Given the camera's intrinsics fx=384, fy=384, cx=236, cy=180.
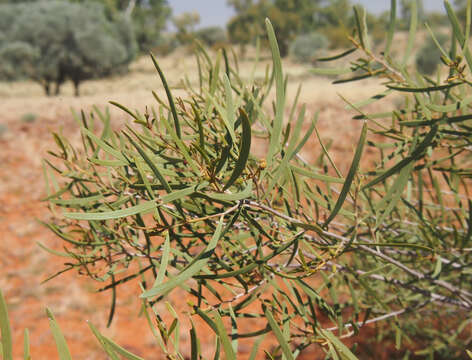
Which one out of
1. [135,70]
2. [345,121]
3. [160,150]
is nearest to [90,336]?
[160,150]

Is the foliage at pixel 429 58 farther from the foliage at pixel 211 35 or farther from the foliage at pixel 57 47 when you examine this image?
the foliage at pixel 211 35

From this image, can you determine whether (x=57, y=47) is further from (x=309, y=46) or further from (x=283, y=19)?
(x=283, y=19)

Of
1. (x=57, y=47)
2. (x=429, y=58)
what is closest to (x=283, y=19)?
(x=429, y=58)

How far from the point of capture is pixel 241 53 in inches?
920

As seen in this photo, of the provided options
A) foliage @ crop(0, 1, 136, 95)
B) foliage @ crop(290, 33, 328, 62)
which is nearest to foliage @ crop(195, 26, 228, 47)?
foliage @ crop(290, 33, 328, 62)

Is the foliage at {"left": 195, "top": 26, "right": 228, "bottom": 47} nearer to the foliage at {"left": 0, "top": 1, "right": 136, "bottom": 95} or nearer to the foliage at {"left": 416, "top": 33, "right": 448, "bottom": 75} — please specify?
the foliage at {"left": 0, "top": 1, "right": 136, "bottom": 95}

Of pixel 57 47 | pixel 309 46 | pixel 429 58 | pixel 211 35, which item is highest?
pixel 211 35

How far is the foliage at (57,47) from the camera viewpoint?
11.8 metres

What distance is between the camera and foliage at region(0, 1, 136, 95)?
1177 centimetres

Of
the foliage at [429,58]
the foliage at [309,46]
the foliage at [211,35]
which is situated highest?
the foliage at [211,35]

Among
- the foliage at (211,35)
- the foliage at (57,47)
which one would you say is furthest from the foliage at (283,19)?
the foliage at (57,47)

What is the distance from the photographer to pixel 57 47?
1181 centimetres

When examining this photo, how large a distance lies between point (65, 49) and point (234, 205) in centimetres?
1335

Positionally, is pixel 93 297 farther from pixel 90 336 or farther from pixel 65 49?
pixel 65 49
